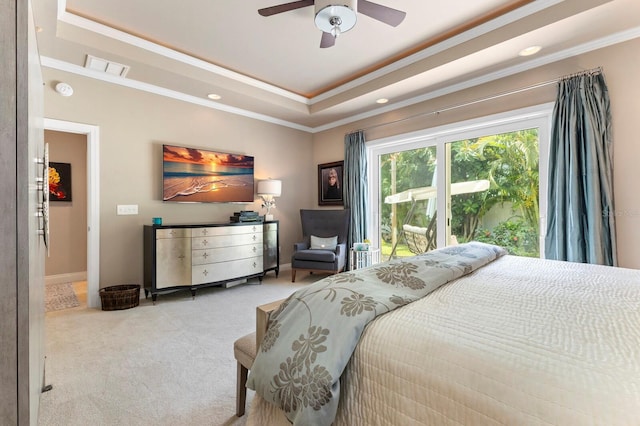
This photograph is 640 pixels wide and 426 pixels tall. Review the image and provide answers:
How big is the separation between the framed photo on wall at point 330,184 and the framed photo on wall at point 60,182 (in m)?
4.02

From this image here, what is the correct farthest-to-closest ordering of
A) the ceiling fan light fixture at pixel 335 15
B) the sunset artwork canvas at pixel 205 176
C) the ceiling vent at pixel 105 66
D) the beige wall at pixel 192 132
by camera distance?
the sunset artwork canvas at pixel 205 176, the ceiling vent at pixel 105 66, the beige wall at pixel 192 132, the ceiling fan light fixture at pixel 335 15

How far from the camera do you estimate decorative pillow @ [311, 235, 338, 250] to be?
4.63 m

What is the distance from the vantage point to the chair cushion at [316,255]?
4.27m

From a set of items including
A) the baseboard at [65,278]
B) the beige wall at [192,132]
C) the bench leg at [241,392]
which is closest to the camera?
the bench leg at [241,392]

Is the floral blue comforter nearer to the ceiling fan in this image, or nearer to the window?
the ceiling fan

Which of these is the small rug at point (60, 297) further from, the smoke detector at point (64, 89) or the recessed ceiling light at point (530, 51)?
the recessed ceiling light at point (530, 51)

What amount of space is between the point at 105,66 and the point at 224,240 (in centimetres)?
230

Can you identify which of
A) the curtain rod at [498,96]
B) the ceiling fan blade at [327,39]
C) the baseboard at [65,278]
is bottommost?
the baseboard at [65,278]

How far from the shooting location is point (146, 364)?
6.91 ft

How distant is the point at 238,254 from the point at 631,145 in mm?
4277

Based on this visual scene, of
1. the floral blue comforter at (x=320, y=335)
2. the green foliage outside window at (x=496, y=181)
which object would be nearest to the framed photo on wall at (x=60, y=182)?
the floral blue comforter at (x=320, y=335)

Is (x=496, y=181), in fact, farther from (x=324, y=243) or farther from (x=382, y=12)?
(x=324, y=243)

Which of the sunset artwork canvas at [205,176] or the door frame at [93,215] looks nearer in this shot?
the door frame at [93,215]

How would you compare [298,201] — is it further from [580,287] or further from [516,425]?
[516,425]
